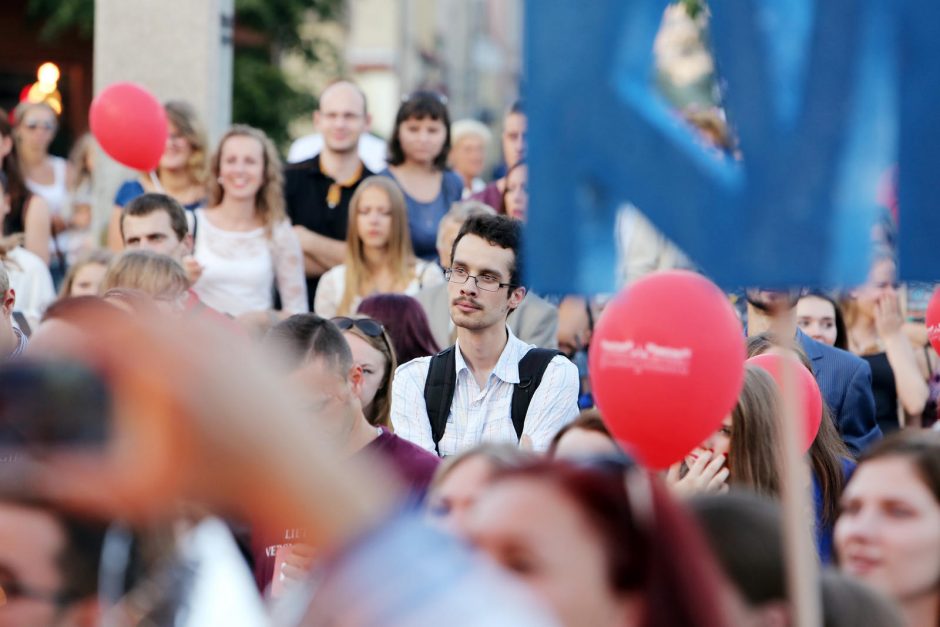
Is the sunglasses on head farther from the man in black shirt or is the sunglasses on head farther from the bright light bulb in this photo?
the bright light bulb

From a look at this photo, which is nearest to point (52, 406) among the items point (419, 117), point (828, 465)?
point (828, 465)

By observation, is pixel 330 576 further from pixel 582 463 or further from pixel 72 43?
pixel 72 43

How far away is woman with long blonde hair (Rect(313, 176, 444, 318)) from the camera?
7.89m

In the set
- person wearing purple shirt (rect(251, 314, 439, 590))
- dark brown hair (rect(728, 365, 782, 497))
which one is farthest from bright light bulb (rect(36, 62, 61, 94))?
dark brown hair (rect(728, 365, 782, 497))

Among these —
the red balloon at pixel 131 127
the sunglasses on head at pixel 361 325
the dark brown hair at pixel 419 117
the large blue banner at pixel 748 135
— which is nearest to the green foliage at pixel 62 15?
the dark brown hair at pixel 419 117

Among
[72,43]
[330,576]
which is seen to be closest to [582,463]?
[330,576]

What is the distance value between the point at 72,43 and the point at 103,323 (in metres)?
24.2

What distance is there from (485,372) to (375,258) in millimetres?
2175

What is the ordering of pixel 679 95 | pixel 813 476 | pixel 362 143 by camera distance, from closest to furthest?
pixel 679 95 → pixel 813 476 → pixel 362 143

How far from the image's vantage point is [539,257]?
3.31m

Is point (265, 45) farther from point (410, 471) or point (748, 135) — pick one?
point (748, 135)

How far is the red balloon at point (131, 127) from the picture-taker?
802 centimetres

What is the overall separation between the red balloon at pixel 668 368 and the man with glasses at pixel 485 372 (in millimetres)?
1711

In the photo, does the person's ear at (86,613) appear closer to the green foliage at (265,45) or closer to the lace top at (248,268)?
the lace top at (248,268)
